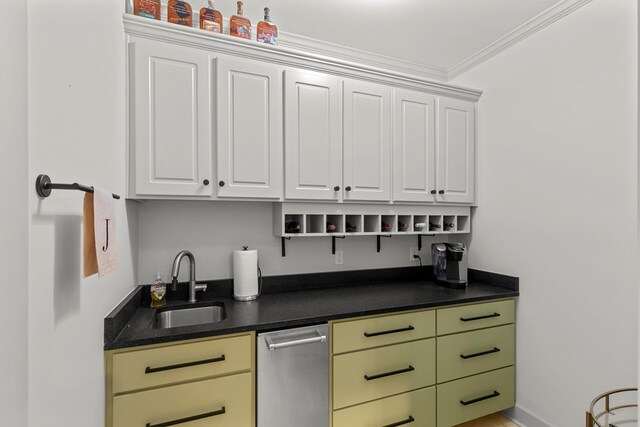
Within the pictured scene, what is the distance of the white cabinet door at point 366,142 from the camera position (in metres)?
2.18

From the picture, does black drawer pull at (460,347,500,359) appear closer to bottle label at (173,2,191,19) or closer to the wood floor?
the wood floor

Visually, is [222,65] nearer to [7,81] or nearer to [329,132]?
[329,132]

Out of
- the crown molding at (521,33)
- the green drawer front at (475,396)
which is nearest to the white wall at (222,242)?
the green drawer front at (475,396)

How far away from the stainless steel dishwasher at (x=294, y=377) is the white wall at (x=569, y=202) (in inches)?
59.8

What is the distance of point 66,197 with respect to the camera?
2.96 ft

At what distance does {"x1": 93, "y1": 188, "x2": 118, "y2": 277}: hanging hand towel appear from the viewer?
0.91 meters

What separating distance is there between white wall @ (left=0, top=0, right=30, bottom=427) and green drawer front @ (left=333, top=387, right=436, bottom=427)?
4.93 ft

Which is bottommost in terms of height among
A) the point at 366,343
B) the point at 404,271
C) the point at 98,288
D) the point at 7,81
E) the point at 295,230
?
the point at 366,343

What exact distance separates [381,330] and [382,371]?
0.23 meters

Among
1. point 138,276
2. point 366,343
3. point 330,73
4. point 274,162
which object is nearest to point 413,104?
point 330,73

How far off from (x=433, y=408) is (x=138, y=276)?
6.58 ft

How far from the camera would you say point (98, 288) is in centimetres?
120

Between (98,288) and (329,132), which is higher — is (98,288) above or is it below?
below

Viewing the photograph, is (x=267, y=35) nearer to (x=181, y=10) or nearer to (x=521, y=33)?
(x=181, y=10)
